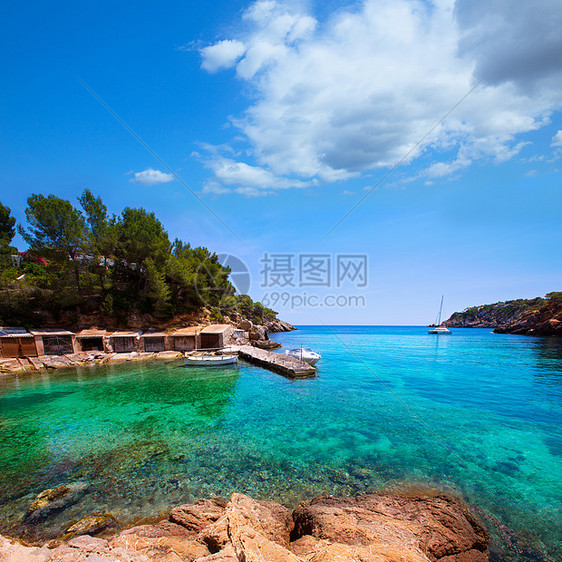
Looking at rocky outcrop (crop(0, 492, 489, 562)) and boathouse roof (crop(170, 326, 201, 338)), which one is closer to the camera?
rocky outcrop (crop(0, 492, 489, 562))

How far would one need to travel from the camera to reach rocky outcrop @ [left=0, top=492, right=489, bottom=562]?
4.10 metres

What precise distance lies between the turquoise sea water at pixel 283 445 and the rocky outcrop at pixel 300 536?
3.29ft

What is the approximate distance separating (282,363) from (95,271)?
97.1ft

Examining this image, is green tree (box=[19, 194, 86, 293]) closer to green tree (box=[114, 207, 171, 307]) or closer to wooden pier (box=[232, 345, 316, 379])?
green tree (box=[114, 207, 171, 307])

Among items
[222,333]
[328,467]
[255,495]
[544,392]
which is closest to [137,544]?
[255,495]

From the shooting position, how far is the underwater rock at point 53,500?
22.7 feet

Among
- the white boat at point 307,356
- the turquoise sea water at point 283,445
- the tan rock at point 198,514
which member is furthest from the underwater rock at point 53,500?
the white boat at point 307,356

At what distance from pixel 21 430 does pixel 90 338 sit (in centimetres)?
2197

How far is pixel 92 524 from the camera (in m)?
6.41

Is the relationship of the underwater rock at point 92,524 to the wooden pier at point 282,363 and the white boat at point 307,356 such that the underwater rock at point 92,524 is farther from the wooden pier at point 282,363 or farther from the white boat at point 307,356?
the white boat at point 307,356

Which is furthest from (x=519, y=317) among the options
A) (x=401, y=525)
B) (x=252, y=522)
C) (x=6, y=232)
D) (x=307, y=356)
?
(x=6, y=232)

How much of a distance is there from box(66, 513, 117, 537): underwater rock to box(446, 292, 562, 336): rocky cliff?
8517 centimetres

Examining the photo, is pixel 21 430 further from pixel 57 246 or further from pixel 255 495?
pixel 57 246

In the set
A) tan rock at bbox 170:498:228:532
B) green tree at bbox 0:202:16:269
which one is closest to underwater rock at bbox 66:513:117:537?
tan rock at bbox 170:498:228:532
